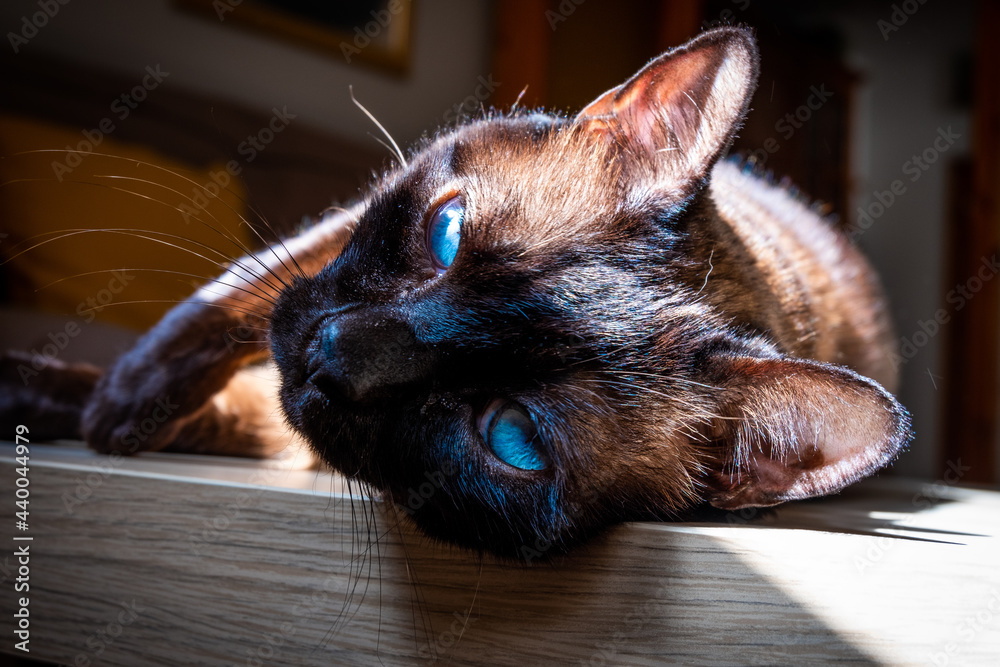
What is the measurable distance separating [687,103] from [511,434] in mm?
376

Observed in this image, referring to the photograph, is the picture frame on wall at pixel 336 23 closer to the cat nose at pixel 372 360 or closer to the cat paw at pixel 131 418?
the cat paw at pixel 131 418

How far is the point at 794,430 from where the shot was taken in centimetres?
59

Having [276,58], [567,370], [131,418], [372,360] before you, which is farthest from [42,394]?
[276,58]

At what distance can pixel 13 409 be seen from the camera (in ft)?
3.43

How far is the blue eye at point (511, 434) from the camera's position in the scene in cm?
61

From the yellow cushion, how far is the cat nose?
2.63ft

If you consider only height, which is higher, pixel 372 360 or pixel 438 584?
pixel 372 360

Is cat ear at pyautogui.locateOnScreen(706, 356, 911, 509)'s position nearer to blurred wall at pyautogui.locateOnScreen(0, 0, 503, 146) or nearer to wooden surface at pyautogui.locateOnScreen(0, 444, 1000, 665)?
wooden surface at pyautogui.locateOnScreen(0, 444, 1000, 665)

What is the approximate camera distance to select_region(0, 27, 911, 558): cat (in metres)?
0.60

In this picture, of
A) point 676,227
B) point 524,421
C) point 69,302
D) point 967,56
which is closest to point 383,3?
point 69,302

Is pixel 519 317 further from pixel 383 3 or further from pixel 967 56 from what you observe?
pixel 967 56

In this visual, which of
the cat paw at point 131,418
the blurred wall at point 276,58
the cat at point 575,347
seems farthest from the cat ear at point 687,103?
the blurred wall at point 276,58

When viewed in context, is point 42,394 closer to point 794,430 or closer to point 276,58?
point 794,430

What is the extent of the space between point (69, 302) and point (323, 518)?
1.24m
